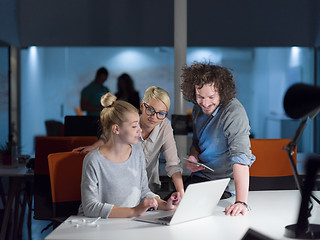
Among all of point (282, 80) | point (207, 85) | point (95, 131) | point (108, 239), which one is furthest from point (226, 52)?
point (108, 239)

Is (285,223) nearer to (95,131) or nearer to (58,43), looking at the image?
(95,131)

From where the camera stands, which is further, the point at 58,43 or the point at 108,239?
the point at 58,43

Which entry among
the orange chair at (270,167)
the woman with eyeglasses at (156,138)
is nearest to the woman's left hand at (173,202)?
the woman with eyeglasses at (156,138)

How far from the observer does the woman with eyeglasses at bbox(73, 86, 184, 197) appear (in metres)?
2.64

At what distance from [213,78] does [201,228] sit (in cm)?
90

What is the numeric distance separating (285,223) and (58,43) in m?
5.15

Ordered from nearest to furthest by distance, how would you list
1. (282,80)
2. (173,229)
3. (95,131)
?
1. (173,229)
2. (95,131)
3. (282,80)

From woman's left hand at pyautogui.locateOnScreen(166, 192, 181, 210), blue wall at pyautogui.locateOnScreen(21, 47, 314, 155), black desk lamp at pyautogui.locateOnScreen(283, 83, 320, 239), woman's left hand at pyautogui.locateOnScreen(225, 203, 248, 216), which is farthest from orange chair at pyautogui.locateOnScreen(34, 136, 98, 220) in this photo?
blue wall at pyautogui.locateOnScreen(21, 47, 314, 155)

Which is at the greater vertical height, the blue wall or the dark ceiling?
the dark ceiling

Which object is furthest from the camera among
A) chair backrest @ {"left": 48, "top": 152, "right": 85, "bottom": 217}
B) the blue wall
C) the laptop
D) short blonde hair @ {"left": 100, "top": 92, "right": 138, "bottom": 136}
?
the blue wall

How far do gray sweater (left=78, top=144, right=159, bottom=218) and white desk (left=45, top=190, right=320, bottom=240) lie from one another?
0.11 m

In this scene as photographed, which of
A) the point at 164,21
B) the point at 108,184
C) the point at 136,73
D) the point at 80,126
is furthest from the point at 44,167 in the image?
the point at 136,73

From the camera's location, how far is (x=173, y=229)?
1928 mm

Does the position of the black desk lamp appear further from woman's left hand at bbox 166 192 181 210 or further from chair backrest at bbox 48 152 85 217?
chair backrest at bbox 48 152 85 217
